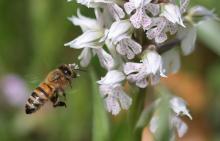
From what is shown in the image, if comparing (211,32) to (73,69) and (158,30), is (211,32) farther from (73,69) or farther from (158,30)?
(158,30)

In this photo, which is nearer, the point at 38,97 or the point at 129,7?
the point at 129,7

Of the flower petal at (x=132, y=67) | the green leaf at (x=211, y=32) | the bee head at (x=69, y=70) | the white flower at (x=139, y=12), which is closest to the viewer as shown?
the white flower at (x=139, y=12)

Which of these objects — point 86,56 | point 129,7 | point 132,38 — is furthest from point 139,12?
point 86,56

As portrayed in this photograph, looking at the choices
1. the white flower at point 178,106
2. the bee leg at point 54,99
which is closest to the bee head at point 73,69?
the bee leg at point 54,99

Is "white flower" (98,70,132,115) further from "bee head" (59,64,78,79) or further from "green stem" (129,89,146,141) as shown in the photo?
"bee head" (59,64,78,79)

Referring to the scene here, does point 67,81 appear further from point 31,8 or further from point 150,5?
point 31,8

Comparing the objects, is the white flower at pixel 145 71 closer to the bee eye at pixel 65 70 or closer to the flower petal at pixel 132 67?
the flower petal at pixel 132 67

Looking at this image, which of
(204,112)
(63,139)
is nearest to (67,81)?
(63,139)

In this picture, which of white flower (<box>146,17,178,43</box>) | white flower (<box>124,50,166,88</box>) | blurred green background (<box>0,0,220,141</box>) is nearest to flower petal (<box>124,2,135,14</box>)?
white flower (<box>146,17,178,43</box>)
